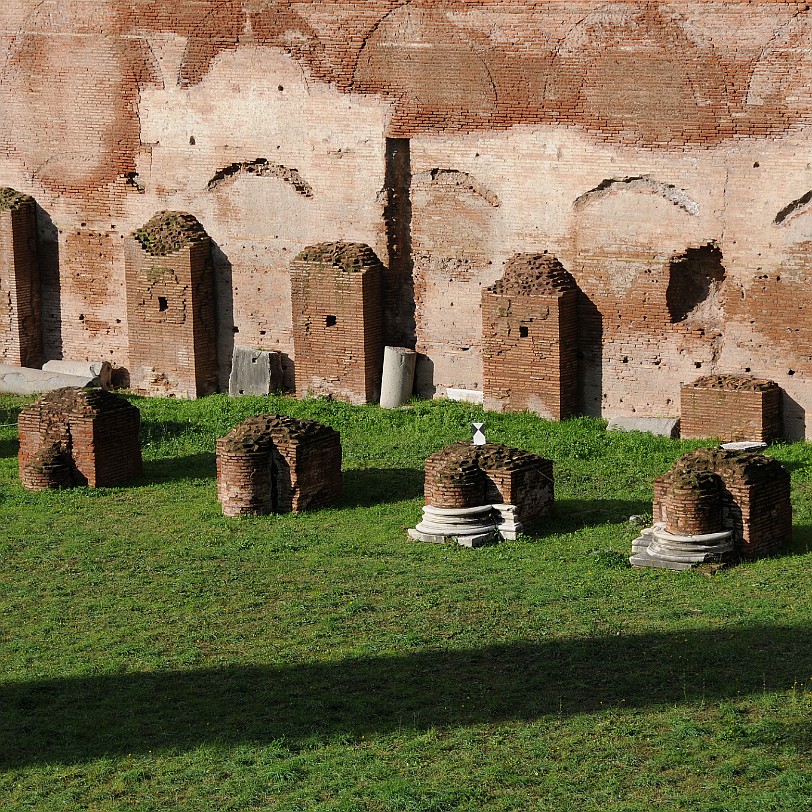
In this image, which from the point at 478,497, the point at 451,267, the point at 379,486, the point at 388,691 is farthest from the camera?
the point at 451,267

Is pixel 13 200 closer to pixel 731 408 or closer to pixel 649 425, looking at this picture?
pixel 649 425

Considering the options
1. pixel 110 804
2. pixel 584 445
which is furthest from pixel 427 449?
pixel 110 804

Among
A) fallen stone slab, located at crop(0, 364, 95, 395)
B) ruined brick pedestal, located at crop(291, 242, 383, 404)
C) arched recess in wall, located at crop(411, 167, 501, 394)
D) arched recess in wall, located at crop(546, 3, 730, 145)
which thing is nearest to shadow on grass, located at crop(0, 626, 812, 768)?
arched recess in wall, located at crop(546, 3, 730, 145)

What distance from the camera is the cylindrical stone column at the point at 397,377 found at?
18500 millimetres

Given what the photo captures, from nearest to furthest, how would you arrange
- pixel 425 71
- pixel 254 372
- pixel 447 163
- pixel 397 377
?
pixel 425 71
pixel 447 163
pixel 397 377
pixel 254 372

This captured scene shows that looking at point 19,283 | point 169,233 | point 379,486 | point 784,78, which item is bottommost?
point 379,486

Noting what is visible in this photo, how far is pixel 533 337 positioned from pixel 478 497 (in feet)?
12.3

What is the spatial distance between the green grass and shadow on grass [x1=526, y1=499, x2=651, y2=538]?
31 mm

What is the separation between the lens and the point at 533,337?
690 inches

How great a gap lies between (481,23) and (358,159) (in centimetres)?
203

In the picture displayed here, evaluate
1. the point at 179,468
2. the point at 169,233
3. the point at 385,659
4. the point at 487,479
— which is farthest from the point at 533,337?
→ the point at 385,659

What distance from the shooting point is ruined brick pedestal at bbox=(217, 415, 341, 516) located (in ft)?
48.7

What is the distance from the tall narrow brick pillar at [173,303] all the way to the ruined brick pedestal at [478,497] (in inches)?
233

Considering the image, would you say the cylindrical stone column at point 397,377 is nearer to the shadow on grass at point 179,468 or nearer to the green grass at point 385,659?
the shadow on grass at point 179,468
